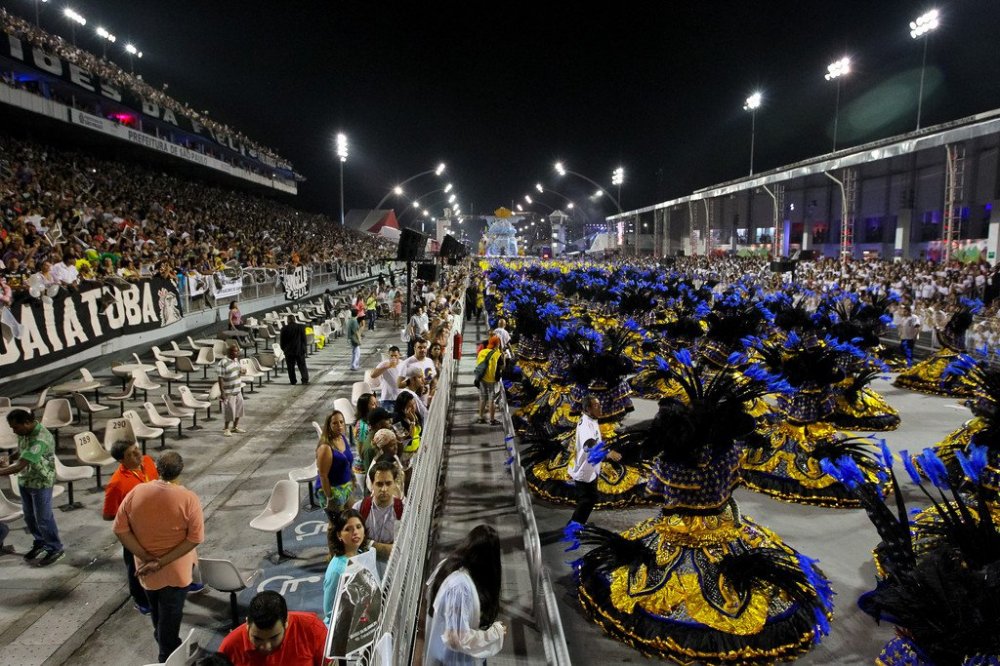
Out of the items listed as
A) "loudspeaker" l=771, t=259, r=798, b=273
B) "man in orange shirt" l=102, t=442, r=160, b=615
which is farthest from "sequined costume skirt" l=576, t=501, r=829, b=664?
"loudspeaker" l=771, t=259, r=798, b=273

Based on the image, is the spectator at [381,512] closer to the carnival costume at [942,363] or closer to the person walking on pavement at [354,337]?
the person walking on pavement at [354,337]

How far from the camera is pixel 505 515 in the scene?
7430 millimetres

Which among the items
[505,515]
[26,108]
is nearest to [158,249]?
[26,108]

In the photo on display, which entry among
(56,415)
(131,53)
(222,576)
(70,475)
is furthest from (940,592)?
(131,53)

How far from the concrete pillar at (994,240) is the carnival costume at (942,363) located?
13098mm

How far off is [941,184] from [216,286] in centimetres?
3751

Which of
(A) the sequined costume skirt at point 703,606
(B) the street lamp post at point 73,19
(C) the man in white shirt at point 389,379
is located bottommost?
(A) the sequined costume skirt at point 703,606

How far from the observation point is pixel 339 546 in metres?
4.30

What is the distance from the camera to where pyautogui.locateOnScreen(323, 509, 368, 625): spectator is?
166 inches

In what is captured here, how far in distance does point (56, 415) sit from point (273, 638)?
27.3 ft

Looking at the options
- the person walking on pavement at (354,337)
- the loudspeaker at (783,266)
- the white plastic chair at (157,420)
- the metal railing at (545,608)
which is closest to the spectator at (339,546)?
the metal railing at (545,608)

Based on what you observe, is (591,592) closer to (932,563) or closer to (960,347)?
(932,563)

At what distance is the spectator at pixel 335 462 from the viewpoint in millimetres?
6254

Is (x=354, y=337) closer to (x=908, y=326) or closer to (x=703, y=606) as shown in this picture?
(x=703, y=606)
